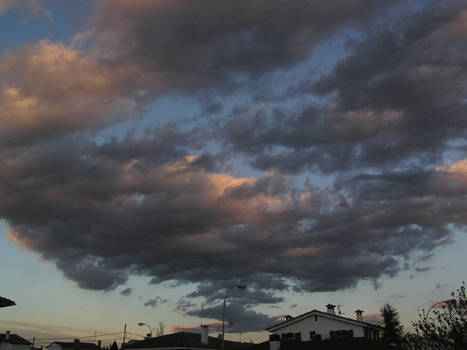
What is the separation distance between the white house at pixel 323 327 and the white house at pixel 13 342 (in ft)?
214

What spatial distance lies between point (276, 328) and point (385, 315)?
4639 cm

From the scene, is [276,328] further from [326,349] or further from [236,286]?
[236,286]

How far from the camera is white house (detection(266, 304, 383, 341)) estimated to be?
177ft

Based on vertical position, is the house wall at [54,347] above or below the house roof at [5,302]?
below

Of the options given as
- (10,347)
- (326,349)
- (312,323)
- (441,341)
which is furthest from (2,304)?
(10,347)

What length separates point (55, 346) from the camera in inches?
4028

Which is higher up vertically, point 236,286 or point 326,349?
point 236,286

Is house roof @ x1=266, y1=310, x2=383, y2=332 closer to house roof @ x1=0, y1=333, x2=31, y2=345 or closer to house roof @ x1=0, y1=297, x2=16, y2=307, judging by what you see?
house roof @ x1=0, y1=297, x2=16, y2=307

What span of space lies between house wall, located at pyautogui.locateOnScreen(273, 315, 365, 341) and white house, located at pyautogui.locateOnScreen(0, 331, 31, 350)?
66296 mm

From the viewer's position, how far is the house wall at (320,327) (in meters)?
54.6

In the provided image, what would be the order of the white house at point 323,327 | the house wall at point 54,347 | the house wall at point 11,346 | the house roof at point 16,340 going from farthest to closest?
the house wall at point 54,347 → the house roof at point 16,340 → the house wall at point 11,346 → the white house at point 323,327

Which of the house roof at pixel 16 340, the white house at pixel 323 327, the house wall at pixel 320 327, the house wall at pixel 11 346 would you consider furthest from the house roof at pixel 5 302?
the house roof at pixel 16 340

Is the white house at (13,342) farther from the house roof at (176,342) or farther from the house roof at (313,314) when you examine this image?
the house roof at (313,314)

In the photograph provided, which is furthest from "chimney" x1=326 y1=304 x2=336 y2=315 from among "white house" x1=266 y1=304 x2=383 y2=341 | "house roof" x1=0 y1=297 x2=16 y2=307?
"house roof" x1=0 y1=297 x2=16 y2=307
